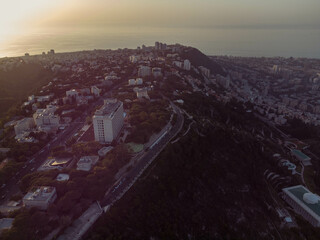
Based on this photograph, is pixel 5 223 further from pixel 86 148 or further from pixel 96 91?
pixel 96 91

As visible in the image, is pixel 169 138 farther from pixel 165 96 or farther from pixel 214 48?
pixel 214 48

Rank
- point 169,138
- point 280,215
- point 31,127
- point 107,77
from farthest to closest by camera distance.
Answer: point 107,77 → point 31,127 → point 169,138 → point 280,215

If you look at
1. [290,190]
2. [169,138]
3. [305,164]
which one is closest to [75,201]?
[169,138]

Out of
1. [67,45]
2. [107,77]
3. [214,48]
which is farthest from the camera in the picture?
[214,48]

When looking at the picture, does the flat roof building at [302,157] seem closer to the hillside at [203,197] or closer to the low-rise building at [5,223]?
the hillside at [203,197]

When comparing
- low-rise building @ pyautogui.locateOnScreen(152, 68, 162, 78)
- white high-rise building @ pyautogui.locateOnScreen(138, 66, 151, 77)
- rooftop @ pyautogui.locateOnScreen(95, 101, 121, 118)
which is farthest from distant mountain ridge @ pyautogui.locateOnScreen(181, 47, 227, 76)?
rooftop @ pyautogui.locateOnScreen(95, 101, 121, 118)

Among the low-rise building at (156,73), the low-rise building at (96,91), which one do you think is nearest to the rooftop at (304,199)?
the low-rise building at (96,91)

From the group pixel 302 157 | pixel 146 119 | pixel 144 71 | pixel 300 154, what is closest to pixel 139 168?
pixel 146 119
